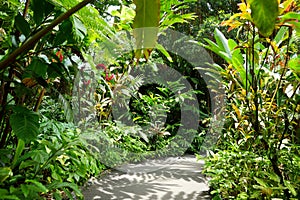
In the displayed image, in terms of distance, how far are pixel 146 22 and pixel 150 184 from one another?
1984 millimetres

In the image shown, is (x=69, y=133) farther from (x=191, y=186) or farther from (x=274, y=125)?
(x=274, y=125)

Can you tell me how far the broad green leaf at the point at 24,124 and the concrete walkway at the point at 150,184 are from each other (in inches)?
46.2

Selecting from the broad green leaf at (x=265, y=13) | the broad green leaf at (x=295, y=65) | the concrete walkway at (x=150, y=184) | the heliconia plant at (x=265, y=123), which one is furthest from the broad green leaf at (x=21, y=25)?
the concrete walkway at (x=150, y=184)

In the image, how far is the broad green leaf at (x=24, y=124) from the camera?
0.82 meters

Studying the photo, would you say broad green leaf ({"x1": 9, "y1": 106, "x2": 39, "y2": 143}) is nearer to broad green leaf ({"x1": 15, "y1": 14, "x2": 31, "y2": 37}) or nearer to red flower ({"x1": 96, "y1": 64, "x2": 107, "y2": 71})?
broad green leaf ({"x1": 15, "y1": 14, "x2": 31, "y2": 37})

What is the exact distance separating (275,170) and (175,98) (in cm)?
351

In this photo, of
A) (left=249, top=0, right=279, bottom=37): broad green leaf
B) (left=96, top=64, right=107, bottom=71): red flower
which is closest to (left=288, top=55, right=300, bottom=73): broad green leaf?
(left=249, top=0, right=279, bottom=37): broad green leaf

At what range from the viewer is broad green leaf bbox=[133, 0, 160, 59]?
20.6 inches

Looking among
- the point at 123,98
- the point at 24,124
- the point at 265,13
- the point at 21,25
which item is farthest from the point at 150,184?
the point at 265,13

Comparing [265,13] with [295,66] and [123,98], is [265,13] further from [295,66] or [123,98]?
[123,98]

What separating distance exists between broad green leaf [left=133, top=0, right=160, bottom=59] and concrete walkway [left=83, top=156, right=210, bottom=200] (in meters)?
1.57

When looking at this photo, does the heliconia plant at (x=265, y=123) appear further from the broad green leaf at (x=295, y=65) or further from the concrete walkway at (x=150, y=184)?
the concrete walkway at (x=150, y=184)

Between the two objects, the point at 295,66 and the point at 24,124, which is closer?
the point at 24,124

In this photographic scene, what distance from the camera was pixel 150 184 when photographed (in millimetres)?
2324
